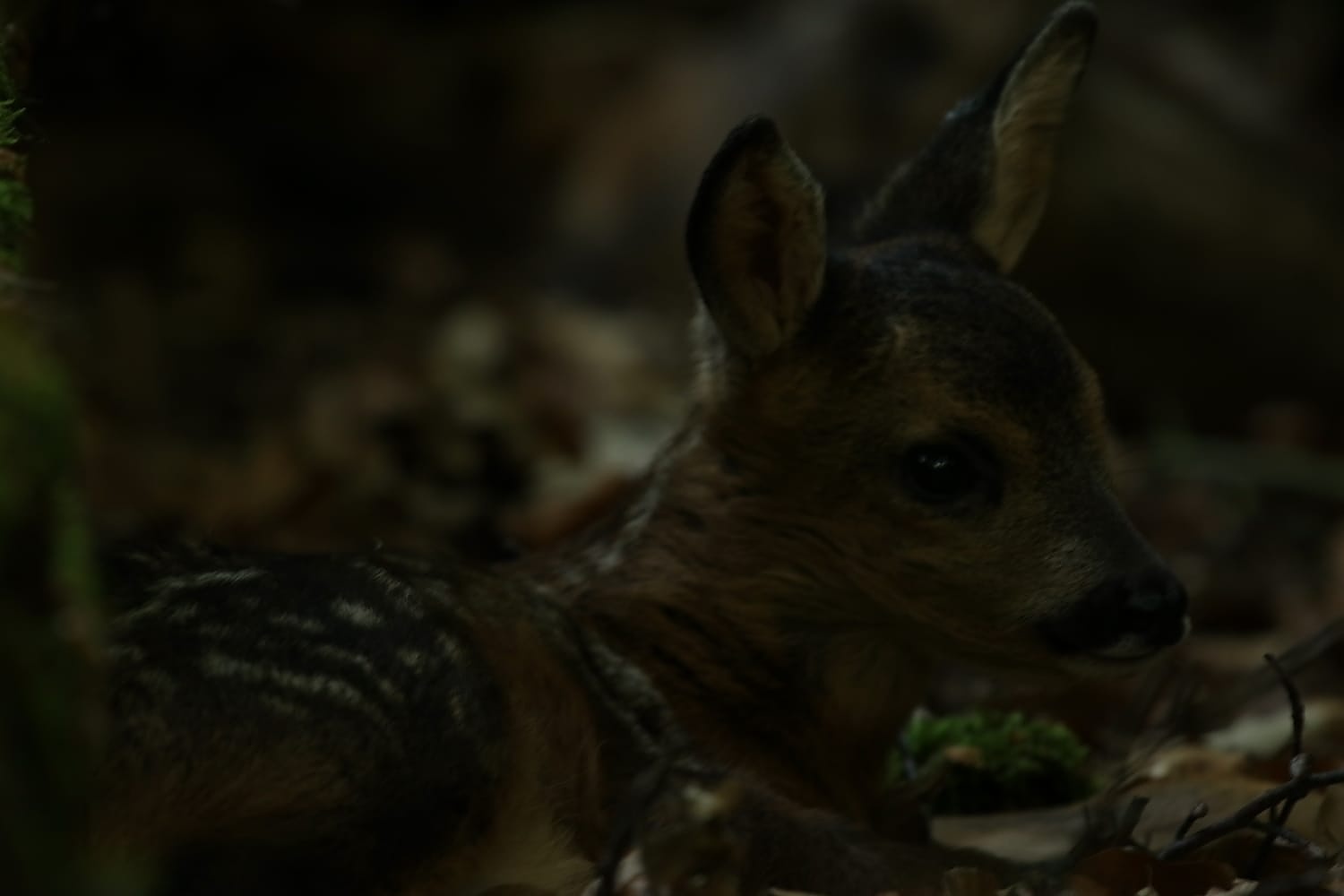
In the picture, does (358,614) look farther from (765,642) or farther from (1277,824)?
(1277,824)

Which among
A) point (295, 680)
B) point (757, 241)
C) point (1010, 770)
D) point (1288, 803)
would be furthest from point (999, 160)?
point (295, 680)

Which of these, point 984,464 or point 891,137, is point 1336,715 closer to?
point 984,464

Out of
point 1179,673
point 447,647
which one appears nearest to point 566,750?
point 447,647

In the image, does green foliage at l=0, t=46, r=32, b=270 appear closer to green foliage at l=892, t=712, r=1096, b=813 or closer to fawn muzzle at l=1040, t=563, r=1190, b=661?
fawn muzzle at l=1040, t=563, r=1190, b=661

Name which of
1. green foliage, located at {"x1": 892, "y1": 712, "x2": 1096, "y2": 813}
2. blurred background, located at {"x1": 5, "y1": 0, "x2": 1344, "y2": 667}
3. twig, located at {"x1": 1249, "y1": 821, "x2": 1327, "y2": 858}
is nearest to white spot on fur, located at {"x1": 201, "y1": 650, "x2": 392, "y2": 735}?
twig, located at {"x1": 1249, "y1": 821, "x2": 1327, "y2": 858}

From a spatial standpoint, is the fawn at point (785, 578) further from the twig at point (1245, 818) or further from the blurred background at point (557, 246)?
the blurred background at point (557, 246)

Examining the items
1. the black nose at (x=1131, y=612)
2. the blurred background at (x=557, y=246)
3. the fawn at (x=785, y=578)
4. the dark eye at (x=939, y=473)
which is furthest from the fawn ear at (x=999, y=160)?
the blurred background at (x=557, y=246)
